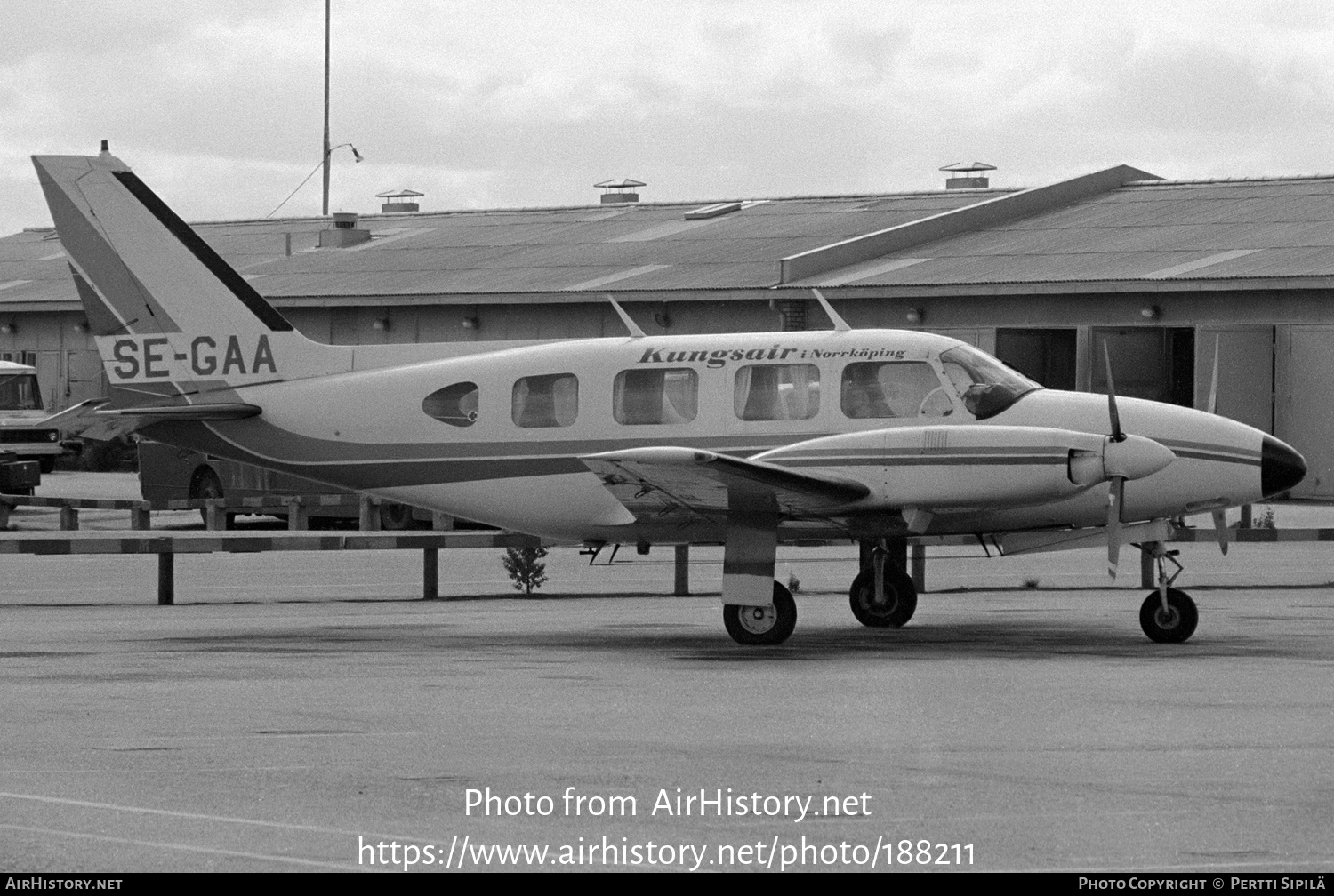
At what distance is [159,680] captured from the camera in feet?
44.1

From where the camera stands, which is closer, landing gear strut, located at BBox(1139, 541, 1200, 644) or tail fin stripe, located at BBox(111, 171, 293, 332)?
landing gear strut, located at BBox(1139, 541, 1200, 644)

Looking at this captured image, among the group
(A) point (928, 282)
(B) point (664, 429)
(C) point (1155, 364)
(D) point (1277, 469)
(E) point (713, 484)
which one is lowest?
(E) point (713, 484)

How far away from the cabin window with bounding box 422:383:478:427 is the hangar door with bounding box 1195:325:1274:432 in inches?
914

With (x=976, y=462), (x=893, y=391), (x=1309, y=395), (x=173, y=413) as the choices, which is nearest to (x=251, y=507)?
(x=173, y=413)

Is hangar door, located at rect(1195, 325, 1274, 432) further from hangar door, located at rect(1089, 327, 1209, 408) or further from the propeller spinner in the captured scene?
the propeller spinner

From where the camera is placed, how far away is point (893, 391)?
1648 centimetres

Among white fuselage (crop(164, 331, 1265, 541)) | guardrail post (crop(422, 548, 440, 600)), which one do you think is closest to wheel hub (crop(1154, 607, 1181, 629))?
white fuselage (crop(164, 331, 1265, 541))

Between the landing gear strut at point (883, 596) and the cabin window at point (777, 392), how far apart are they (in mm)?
1521

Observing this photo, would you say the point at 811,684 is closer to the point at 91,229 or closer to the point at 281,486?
the point at 91,229

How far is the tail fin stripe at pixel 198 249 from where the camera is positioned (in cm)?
1847

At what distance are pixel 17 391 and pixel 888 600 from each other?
28770 millimetres

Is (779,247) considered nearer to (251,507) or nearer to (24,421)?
(24,421)

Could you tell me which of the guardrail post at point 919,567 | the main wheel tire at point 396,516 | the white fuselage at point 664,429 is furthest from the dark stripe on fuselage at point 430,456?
the main wheel tire at point 396,516

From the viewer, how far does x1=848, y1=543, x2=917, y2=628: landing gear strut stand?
57.0ft
